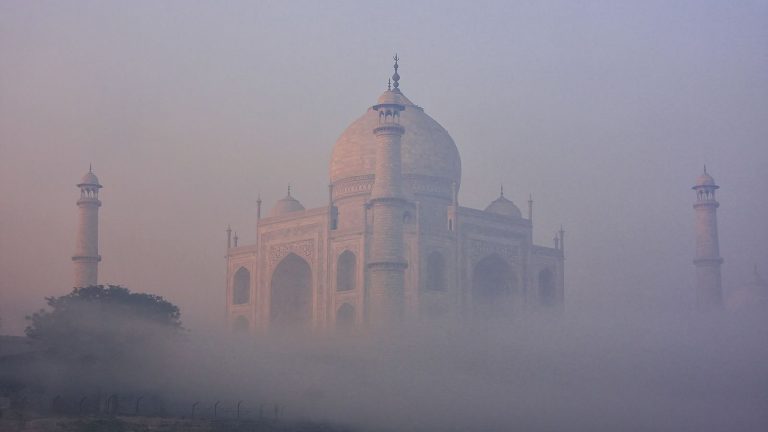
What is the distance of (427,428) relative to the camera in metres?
24.7

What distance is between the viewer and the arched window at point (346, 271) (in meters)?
35.5

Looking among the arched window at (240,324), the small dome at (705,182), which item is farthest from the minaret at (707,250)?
→ the arched window at (240,324)

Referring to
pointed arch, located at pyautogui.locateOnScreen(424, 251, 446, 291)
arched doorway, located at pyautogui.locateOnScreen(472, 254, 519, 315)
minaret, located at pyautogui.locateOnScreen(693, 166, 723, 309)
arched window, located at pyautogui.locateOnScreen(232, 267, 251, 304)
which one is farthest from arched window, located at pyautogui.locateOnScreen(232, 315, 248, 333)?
minaret, located at pyautogui.locateOnScreen(693, 166, 723, 309)

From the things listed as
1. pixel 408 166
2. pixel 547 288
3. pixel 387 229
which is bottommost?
pixel 547 288

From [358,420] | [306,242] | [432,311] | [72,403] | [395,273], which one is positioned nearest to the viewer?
[72,403]

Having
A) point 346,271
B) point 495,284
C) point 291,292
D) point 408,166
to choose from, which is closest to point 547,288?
point 495,284

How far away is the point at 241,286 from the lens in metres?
39.9

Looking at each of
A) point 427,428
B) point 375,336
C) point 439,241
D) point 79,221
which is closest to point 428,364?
point 375,336

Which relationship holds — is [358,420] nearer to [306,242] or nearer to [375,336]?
[375,336]

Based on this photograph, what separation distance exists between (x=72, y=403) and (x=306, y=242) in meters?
14.8

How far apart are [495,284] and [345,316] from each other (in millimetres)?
6686

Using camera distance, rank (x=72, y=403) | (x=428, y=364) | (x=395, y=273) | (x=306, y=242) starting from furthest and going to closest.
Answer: (x=306, y=242), (x=395, y=273), (x=428, y=364), (x=72, y=403)

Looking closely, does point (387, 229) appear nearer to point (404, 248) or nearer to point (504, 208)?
point (404, 248)

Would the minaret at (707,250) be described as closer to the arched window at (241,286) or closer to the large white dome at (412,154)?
the large white dome at (412,154)
